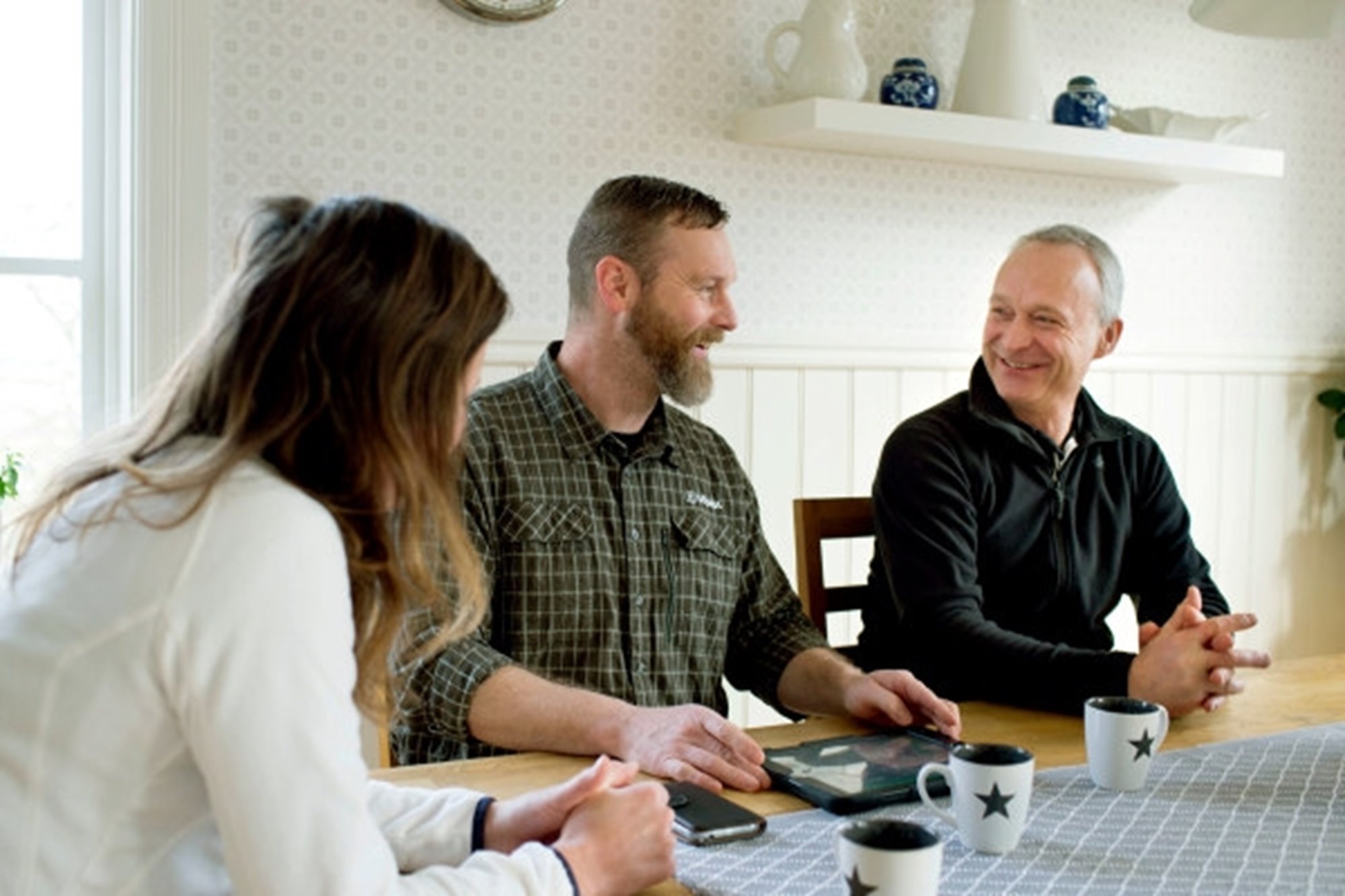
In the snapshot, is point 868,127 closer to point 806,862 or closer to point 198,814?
point 806,862

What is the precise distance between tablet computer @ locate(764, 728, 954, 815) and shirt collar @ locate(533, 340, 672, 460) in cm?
57

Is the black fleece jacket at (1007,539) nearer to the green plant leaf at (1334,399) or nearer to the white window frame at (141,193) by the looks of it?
the white window frame at (141,193)

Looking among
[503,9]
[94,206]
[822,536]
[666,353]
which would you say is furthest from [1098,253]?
[94,206]

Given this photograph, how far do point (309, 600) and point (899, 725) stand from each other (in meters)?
0.87

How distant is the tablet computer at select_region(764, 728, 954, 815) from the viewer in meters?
1.32

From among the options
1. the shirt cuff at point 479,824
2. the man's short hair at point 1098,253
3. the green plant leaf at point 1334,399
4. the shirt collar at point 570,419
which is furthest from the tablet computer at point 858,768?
the green plant leaf at point 1334,399

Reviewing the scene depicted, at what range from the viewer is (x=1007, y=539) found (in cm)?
210

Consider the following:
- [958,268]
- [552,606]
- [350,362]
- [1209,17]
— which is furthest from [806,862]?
[958,268]

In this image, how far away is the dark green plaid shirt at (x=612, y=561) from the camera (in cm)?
185

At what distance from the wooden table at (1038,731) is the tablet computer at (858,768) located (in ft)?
0.08

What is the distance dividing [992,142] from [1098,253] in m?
0.75

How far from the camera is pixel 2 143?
95.2 inches

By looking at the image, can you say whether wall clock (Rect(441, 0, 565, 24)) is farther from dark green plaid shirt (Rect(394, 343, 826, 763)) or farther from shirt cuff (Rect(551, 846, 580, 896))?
shirt cuff (Rect(551, 846, 580, 896))

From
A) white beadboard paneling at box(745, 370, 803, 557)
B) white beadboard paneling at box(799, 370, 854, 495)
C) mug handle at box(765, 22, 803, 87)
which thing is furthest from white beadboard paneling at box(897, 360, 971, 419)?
mug handle at box(765, 22, 803, 87)
